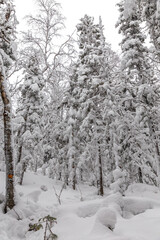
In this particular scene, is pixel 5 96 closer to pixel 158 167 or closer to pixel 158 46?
pixel 158 46

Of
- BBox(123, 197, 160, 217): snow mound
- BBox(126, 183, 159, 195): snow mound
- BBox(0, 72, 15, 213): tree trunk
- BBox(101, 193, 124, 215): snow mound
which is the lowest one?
BBox(126, 183, 159, 195): snow mound

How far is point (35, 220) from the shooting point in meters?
5.83

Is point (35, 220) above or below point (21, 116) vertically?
below

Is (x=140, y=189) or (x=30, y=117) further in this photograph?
→ (x=30, y=117)

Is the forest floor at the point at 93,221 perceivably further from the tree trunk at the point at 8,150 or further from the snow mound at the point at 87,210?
the tree trunk at the point at 8,150

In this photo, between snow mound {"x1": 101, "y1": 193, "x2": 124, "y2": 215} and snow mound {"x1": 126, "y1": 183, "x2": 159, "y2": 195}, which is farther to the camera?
snow mound {"x1": 126, "y1": 183, "x2": 159, "y2": 195}

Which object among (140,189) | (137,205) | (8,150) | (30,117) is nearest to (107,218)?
(137,205)

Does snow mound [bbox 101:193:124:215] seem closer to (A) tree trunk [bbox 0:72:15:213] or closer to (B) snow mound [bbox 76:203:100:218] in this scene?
(B) snow mound [bbox 76:203:100:218]

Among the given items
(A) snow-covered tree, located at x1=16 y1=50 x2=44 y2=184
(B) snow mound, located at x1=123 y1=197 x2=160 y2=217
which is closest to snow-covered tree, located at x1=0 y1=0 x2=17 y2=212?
(B) snow mound, located at x1=123 y1=197 x2=160 y2=217

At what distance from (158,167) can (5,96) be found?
454 inches

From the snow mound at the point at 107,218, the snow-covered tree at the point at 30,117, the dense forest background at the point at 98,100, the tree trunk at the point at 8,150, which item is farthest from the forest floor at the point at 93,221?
the snow-covered tree at the point at 30,117

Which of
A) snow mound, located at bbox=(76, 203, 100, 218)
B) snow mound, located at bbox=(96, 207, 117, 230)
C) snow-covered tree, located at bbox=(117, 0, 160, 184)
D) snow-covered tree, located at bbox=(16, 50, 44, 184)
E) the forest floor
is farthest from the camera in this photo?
snow-covered tree, located at bbox=(16, 50, 44, 184)

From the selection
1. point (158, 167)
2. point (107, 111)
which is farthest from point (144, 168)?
point (107, 111)

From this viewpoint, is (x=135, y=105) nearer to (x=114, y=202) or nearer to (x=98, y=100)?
(x=98, y=100)
